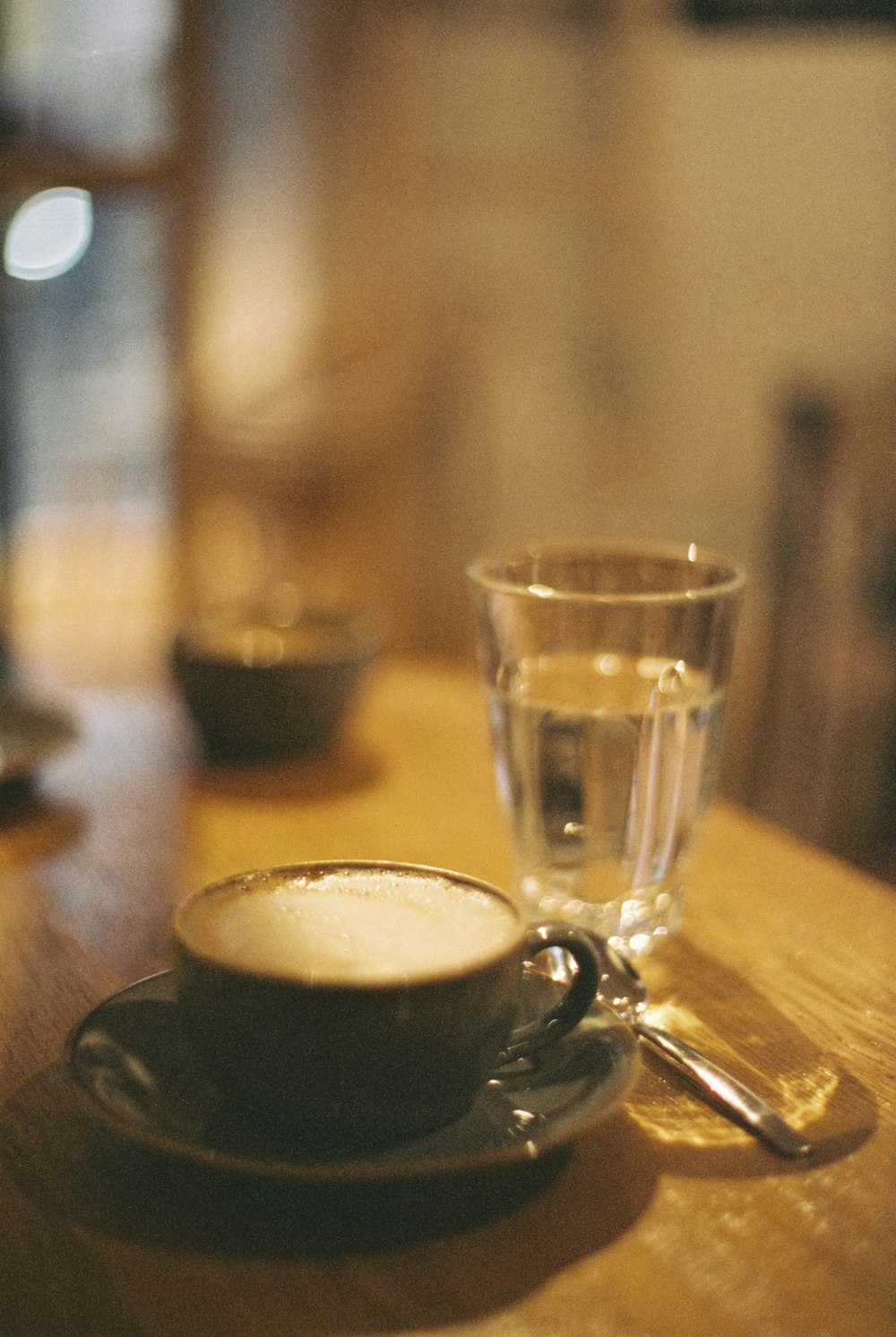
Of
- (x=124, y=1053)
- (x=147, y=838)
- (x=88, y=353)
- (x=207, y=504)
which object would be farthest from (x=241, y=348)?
(x=124, y=1053)

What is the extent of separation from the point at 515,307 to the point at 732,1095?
134 inches

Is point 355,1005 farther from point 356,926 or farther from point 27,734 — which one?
point 27,734

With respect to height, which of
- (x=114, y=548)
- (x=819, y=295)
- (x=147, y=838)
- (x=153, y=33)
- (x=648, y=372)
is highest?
(x=153, y=33)

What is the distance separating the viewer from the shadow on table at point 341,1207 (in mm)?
417

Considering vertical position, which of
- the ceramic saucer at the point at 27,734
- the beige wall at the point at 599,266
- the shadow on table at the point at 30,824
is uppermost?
the beige wall at the point at 599,266

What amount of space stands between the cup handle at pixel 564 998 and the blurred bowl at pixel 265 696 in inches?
19.1

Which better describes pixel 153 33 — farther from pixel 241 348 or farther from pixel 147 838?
pixel 147 838

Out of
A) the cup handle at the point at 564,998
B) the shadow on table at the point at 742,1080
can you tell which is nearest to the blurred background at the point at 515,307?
the shadow on table at the point at 742,1080

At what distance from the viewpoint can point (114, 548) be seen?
14.9ft

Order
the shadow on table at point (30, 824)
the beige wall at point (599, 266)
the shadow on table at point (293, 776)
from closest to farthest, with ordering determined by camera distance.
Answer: the shadow on table at point (30, 824) → the shadow on table at point (293, 776) → the beige wall at point (599, 266)

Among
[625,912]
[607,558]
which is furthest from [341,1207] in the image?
[607,558]

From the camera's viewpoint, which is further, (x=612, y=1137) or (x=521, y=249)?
(x=521, y=249)

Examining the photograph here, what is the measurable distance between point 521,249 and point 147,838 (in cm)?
315

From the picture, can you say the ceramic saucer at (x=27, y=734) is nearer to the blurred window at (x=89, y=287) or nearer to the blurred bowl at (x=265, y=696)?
the blurred bowl at (x=265, y=696)
